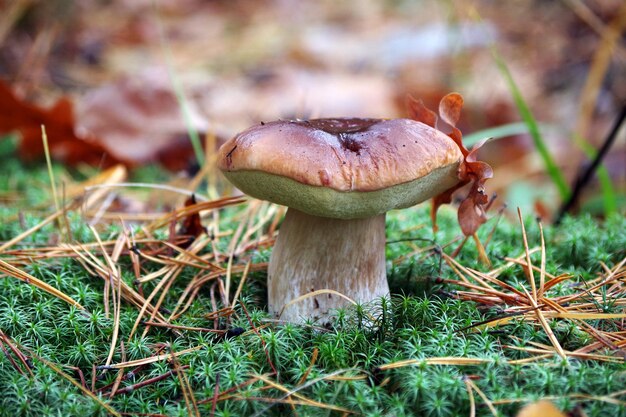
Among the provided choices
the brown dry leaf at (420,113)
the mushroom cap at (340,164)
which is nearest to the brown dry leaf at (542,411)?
the mushroom cap at (340,164)

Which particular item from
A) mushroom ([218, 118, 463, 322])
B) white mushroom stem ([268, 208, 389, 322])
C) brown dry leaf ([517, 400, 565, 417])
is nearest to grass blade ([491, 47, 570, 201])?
mushroom ([218, 118, 463, 322])


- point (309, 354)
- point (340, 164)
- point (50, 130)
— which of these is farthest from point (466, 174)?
point (50, 130)

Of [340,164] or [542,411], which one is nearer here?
[542,411]

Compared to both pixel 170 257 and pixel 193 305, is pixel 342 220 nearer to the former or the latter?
pixel 193 305

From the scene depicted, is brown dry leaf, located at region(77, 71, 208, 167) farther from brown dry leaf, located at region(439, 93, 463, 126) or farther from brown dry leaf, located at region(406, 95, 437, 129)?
brown dry leaf, located at region(439, 93, 463, 126)

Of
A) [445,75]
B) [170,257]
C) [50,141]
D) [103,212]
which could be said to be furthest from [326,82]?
[170,257]

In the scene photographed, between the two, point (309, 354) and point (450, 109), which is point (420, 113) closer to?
point (450, 109)

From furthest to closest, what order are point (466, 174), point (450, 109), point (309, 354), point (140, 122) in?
point (140, 122), point (450, 109), point (466, 174), point (309, 354)

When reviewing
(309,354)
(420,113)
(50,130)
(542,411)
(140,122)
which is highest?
(420,113)
